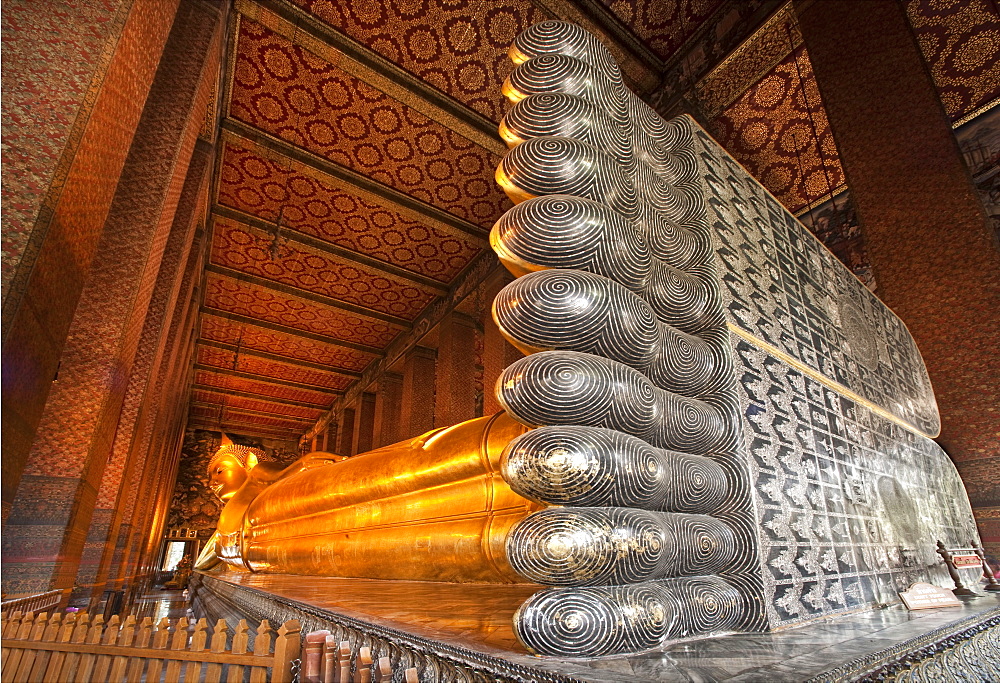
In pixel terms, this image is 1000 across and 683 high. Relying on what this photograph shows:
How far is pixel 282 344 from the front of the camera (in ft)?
37.5

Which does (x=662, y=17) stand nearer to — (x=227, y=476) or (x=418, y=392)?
(x=227, y=476)

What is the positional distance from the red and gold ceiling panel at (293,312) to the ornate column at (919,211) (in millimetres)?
8418

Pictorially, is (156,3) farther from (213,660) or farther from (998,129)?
(998,129)

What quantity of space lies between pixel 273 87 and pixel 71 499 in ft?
14.8

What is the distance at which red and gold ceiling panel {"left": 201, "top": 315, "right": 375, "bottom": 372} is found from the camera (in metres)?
10.7

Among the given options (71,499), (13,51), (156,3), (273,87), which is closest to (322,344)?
(273,87)

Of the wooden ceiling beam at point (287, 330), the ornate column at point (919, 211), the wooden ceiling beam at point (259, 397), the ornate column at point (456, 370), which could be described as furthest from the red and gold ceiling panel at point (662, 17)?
the wooden ceiling beam at point (259, 397)

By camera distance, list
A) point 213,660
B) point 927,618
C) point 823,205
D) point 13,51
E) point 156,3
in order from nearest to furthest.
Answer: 1. point 213,660
2. point 927,618
3. point 13,51
4. point 156,3
5. point 823,205

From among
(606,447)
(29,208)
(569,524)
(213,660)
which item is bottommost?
(213,660)

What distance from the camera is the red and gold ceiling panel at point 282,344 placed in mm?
10672

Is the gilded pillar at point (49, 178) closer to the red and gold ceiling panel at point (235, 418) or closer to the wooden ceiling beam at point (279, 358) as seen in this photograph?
the wooden ceiling beam at point (279, 358)

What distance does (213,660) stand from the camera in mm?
1214

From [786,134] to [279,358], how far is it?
1085 cm

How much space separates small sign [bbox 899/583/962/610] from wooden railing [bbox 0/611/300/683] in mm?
1910
